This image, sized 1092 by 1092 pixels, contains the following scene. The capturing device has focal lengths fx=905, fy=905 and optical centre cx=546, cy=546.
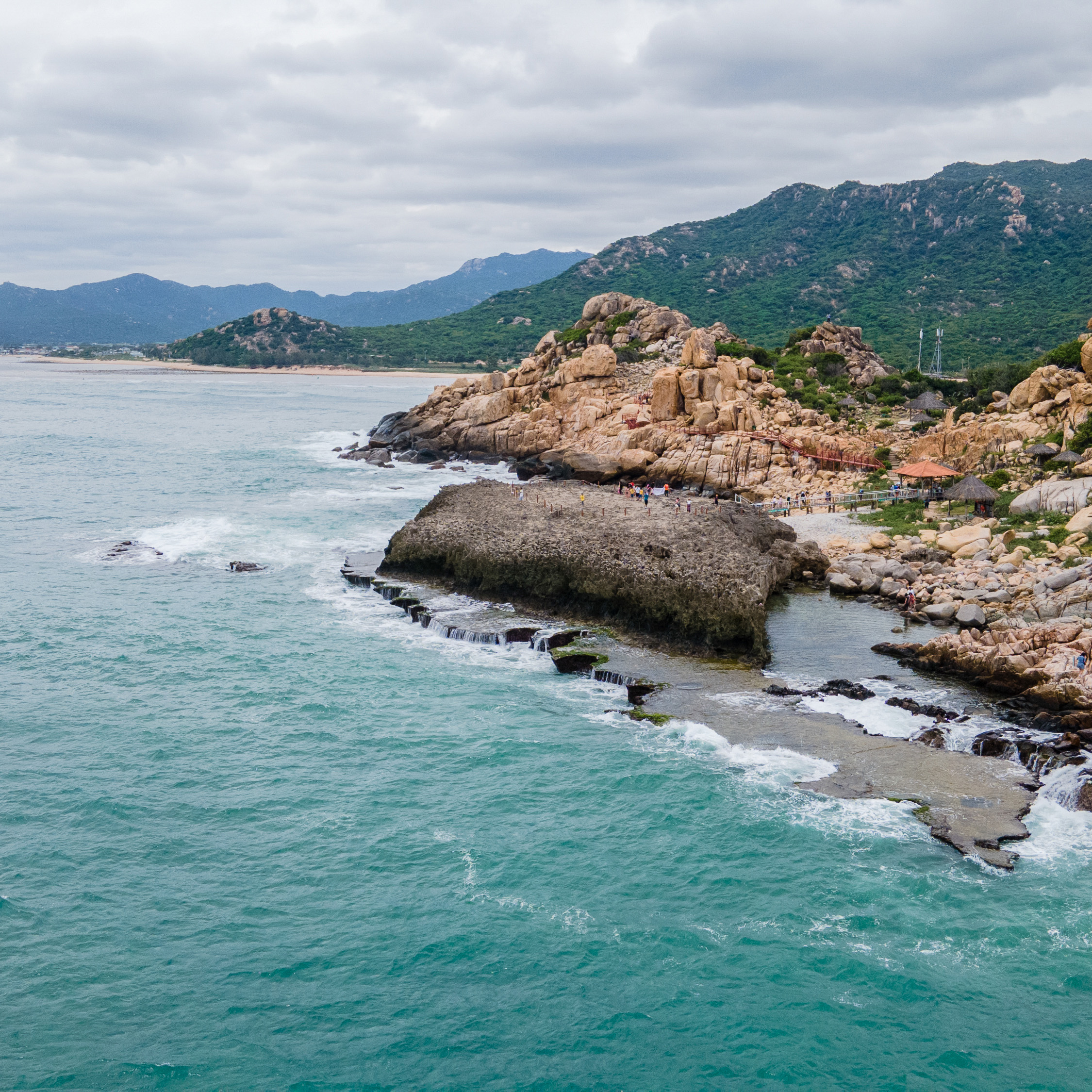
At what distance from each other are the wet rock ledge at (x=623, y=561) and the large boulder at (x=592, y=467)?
14.0 meters

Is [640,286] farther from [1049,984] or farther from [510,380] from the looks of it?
[1049,984]

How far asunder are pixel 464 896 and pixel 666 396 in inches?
1957

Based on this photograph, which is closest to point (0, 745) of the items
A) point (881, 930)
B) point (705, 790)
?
point (705, 790)

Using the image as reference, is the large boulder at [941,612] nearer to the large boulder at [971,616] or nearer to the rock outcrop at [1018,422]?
the large boulder at [971,616]

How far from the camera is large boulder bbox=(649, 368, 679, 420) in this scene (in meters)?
63.4

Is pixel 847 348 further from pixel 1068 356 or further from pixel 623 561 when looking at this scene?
pixel 623 561

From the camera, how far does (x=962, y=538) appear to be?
38406 mm

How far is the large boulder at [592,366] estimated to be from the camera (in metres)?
71.9

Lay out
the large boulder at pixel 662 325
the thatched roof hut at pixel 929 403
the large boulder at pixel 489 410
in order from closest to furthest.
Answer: the thatched roof hut at pixel 929 403, the large boulder at pixel 489 410, the large boulder at pixel 662 325

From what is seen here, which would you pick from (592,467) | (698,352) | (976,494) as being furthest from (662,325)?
(976,494)

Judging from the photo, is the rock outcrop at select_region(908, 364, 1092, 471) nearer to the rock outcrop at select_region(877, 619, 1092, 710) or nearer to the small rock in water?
the rock outcrop at select_region(877, 619, 1092, 710)

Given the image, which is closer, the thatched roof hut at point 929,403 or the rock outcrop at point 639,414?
the rock outcrop at point 639,414

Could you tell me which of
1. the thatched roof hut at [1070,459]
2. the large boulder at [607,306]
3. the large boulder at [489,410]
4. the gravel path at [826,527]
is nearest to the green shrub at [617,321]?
the large boulder at [607,306]

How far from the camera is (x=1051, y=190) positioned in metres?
148
